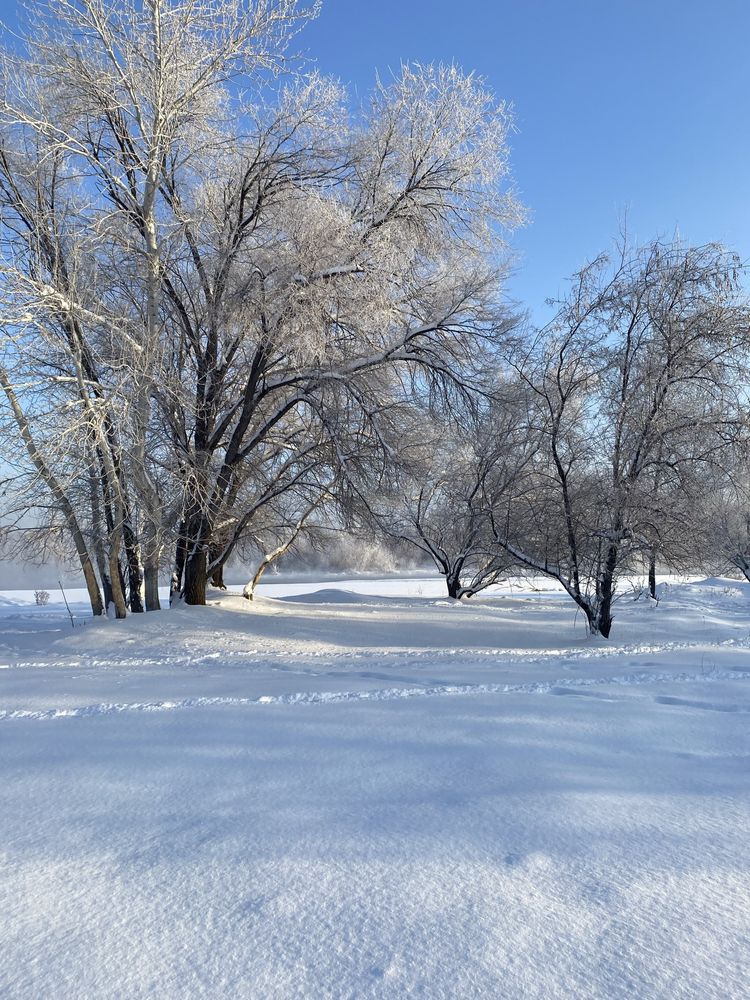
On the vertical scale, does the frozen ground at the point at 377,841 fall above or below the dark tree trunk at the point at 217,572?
below

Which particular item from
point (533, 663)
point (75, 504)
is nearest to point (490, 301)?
point (533, 663)

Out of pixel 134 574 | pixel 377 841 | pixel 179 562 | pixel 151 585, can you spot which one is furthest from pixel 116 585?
pixel 377 841

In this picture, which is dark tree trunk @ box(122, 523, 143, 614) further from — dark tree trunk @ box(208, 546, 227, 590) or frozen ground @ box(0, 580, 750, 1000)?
frozen ground @ box(0, 580, 750, 1000)

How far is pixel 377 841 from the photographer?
2828 millimetres

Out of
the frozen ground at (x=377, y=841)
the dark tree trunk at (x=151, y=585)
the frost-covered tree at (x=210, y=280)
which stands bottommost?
the frozen ground at (x=377, y=841)

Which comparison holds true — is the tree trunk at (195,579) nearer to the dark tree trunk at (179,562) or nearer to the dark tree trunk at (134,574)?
the dark tree trunk at (179,562)

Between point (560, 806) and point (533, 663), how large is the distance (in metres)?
5.41

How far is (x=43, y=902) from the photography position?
7.88 feet

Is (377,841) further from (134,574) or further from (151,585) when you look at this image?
(134,574)

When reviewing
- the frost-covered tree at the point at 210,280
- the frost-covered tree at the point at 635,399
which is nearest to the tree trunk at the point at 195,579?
the frost-covered tree at the point at 210,280

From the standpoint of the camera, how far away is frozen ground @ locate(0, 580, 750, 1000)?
2.01m

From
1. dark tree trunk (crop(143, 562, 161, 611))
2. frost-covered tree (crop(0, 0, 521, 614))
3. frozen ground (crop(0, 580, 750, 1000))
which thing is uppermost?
frost-covered tree (crop(0, 0, 521, 614))

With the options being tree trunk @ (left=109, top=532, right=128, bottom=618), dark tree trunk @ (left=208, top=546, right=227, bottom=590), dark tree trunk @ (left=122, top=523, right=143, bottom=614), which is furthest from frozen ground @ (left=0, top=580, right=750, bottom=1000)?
dark tree trunk @ (left=208, top=546, right=227, bottom=590)

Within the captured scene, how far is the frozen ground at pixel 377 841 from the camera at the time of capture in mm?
2014
